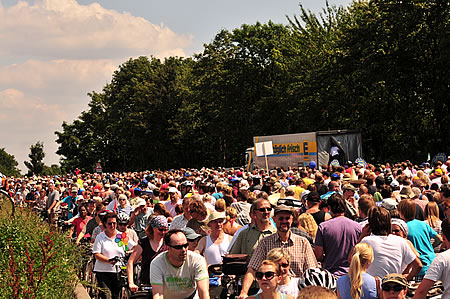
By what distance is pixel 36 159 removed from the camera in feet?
546

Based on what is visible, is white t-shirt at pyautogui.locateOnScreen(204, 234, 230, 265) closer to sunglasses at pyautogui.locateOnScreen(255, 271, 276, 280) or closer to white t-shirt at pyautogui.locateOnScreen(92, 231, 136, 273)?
white t-shirt at pyautogui.locateOnScreen(92, 231, 136, 273)

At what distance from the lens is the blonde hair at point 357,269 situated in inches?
234

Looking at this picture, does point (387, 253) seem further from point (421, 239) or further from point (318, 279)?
point (318, 279)

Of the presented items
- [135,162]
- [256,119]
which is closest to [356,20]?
[256,119]

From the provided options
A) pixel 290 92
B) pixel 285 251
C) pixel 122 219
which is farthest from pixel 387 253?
pixel 290 92

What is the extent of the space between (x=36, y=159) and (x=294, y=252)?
16508 cm

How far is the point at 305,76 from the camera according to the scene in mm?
54438

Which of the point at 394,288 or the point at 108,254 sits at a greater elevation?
the point at 394,288

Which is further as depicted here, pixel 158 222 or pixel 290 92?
pixel 290 92

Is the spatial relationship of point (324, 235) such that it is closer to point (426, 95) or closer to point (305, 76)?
point (426, 95)

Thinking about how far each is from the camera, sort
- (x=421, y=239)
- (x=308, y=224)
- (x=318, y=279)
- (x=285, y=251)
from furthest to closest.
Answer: (x=308, y=224) < (x=421, y=239) < (x=285, y=251) < (x=318, y=279)

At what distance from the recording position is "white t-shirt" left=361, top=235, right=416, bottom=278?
7234 mm

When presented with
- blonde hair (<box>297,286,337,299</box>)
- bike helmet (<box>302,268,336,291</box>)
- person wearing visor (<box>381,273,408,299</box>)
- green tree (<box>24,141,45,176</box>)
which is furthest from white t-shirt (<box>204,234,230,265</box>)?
green tree (<box>24,141,45,176</box>)

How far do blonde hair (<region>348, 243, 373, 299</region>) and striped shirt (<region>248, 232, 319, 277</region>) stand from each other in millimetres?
1041
